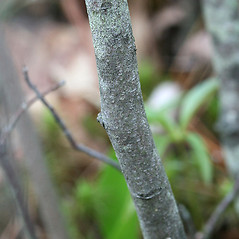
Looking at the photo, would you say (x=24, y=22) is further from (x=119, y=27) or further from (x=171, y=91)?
(x=119, y=27)

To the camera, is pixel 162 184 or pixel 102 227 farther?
pixel 102 227

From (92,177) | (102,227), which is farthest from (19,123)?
(92,177)

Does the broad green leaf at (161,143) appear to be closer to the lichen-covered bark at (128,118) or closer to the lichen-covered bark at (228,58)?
the lichen-covered bark at (228,58)

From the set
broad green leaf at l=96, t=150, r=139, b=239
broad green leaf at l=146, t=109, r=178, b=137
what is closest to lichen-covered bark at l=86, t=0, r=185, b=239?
broad green leaf at l=146, t=109, r=178, b=137

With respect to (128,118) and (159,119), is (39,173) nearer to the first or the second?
(159,119)

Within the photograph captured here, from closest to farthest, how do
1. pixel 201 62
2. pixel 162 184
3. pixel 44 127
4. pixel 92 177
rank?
pixel 162 184
pixel 92 177
pixel 44 127
pixel 201 62

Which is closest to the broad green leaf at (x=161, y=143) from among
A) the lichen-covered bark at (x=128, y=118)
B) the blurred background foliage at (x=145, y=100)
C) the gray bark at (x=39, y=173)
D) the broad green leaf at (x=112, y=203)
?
the blurred background foliage at (x=145, y=100)

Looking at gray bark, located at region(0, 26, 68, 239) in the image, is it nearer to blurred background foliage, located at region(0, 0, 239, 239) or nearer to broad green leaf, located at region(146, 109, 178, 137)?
blurred background foliage, located at region(0, 0, 239, 239)
